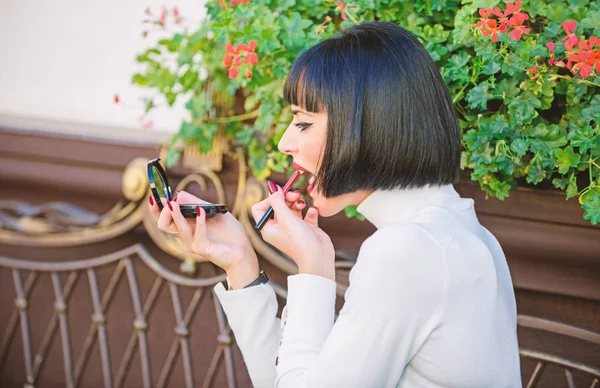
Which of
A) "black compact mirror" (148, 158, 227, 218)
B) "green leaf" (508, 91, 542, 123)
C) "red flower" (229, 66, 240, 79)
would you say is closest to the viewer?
"black compact mirror" (148, 158, 227, 218)

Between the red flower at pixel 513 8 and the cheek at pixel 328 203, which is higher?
the red flower at pixel 513 8

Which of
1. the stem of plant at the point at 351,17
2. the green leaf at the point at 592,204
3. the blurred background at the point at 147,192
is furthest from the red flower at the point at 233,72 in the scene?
the green leaf at the point at 592,204

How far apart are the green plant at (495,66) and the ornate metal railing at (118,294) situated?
567 mm

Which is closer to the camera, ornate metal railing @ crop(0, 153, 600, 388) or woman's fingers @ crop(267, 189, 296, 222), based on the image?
woman's fingers @ crop(267, 189, 296, 222)

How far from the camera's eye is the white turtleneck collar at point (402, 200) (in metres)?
1.36

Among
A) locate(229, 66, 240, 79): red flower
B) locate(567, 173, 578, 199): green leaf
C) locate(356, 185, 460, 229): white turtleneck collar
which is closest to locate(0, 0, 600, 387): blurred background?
locate(229, 66, 240, 79): red flower

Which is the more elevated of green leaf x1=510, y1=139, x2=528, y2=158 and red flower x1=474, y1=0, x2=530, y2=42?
red flower x1=474, y1=0, x2=530, y2=42

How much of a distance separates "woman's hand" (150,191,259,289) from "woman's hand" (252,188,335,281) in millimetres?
129

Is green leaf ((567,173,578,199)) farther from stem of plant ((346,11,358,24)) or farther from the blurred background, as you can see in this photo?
stem of plant ((346,11,358,24))

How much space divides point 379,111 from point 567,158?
52 centimetres

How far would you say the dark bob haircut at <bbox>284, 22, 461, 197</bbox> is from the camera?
4.18 ft

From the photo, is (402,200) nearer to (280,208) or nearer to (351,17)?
(280,208)

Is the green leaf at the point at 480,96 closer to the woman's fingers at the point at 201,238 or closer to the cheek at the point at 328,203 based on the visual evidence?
the cheek at the point at 328,203

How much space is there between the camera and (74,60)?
292cm
